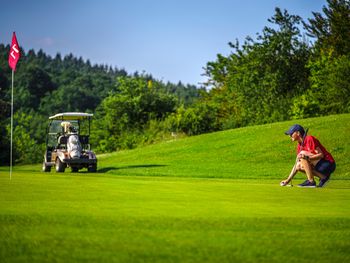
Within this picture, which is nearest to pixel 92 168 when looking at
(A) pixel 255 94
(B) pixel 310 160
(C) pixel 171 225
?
(B) pixel 310 160

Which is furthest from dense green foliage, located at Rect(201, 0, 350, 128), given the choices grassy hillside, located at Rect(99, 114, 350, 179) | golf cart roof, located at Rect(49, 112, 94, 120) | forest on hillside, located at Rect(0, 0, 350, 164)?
golf cart roof, located at Rect(49, 112, 94, 120)

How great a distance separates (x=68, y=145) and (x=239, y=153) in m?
12.4

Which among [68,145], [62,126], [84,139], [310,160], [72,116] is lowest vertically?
[310,160]

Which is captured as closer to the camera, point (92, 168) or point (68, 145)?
point (68, 145)

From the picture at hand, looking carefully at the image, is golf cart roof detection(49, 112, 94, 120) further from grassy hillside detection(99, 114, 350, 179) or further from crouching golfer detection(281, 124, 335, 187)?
crouching golfer detection(281, 124, 335, 187)

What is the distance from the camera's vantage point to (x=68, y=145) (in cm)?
2622

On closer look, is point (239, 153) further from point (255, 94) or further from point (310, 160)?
→ point (255, 94)

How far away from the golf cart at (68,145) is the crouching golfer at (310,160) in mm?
12132

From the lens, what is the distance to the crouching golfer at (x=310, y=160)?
50.3 feet

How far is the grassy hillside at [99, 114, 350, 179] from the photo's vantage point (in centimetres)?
3014

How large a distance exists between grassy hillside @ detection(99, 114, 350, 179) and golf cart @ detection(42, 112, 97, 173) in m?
1.77

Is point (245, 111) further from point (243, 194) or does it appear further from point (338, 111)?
point (243, 194)

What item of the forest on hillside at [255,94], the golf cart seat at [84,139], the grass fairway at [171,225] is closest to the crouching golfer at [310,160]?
the grass fairway at [171,225]

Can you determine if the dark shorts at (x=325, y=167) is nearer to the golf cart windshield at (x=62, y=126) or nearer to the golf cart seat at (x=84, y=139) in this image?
the golf cart seat at (x=84, y=139)
